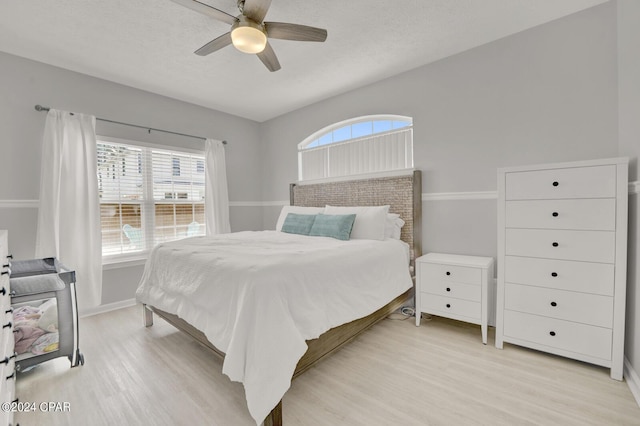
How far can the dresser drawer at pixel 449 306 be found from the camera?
2.24 meters

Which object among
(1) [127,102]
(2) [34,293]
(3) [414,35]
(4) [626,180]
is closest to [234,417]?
(2) [34,293]

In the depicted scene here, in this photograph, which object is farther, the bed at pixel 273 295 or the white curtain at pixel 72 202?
the white curtain at pixel 72 202

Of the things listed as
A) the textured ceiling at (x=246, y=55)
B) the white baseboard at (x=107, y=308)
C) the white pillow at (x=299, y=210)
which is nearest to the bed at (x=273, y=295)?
the white pillow at (x=299, y=210)

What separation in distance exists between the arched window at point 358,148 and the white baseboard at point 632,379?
87.5 inches

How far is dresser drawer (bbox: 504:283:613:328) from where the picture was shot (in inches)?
68.7

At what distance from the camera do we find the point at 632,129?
1.77m

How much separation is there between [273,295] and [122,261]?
9.06ft

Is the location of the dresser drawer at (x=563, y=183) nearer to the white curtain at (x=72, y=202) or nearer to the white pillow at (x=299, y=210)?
the white pillow at (x=299, y=210)

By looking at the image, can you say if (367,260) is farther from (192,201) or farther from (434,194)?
(192,201)

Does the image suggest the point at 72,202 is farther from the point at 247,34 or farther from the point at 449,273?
the point at 449,273

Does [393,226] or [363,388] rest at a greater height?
[393,226]

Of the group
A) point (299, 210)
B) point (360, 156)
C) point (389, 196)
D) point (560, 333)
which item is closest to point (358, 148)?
point (360, 156)

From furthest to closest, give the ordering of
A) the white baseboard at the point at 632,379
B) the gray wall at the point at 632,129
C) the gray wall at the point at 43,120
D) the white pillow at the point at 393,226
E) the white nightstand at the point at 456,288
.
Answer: the white pillow at the point at 393,226
the gray wall at the point at 43,120
the white nightstand at the point at 456,288
the gray wall at the point at 632,129
the white baseboard at the point at 632,379

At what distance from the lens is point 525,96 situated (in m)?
2.36
